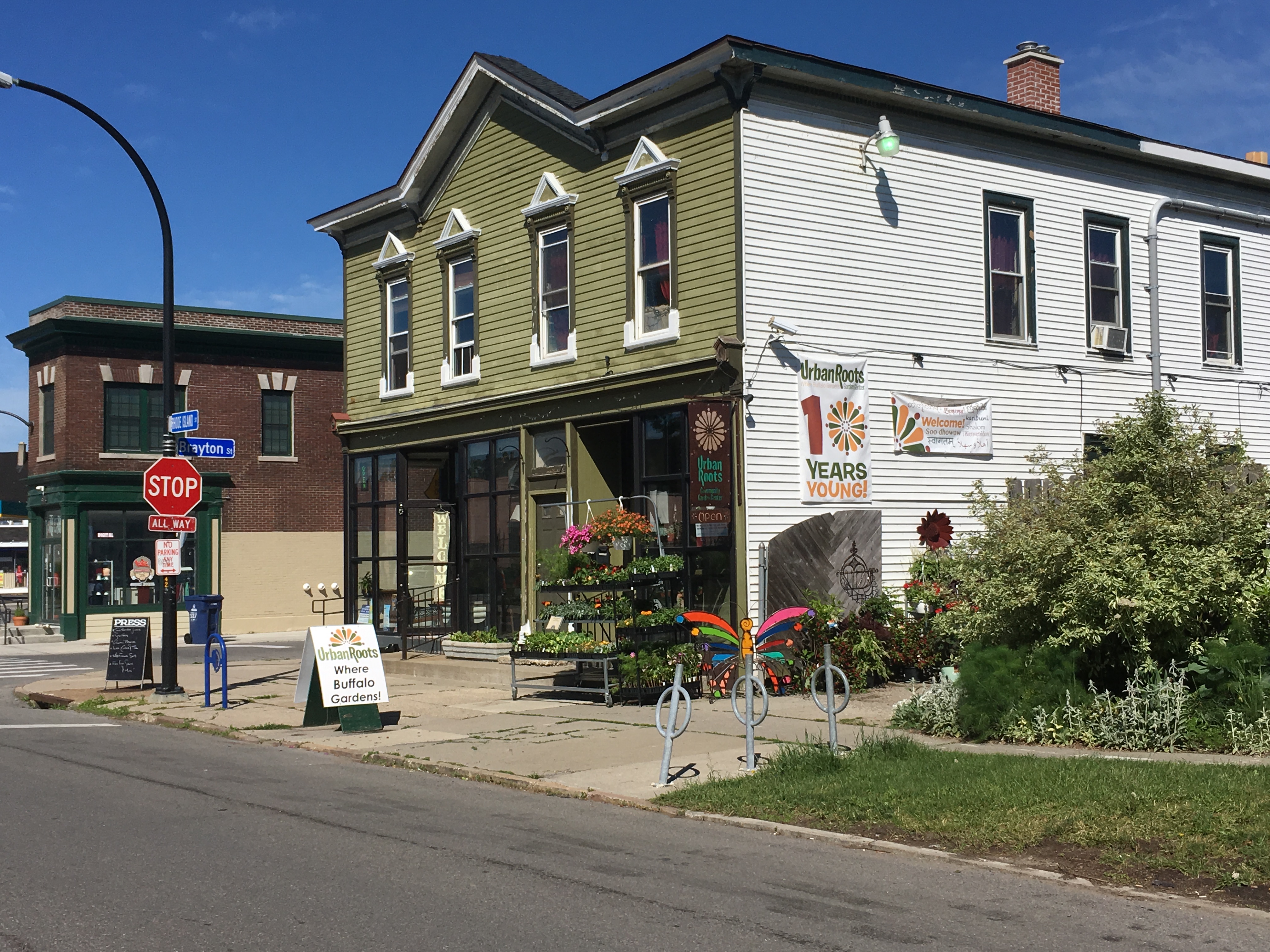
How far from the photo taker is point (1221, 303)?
22.5m

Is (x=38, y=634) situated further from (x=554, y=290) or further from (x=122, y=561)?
(x=554, y=290)

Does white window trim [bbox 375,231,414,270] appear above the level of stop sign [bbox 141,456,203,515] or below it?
above

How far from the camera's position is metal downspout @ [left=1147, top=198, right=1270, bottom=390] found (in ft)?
67.8

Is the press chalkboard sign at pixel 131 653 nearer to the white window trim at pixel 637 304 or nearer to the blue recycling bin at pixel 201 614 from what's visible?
the blue recycling bin at pixel 201 614

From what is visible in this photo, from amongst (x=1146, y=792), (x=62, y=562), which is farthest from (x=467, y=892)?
(x=62, y=562)

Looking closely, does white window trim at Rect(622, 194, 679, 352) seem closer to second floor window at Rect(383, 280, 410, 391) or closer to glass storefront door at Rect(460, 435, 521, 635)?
glass storefront door at Rect(460, 435, 521, 635)

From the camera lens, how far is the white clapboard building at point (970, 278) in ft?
57.6

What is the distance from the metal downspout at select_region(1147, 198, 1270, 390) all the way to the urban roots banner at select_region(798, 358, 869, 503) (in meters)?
5.16

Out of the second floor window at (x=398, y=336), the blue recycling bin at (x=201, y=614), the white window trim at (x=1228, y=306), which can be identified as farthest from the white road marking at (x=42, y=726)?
the white window trim at (x=1228, y=306)

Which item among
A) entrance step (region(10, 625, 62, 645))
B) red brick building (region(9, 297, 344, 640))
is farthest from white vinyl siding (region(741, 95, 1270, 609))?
entrance step (region(10, 625, 62, 645))

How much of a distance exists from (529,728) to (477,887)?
23.0 feet

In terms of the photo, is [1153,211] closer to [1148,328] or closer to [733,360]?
[1148,328]

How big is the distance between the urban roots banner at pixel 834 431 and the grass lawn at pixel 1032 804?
7.16 metres

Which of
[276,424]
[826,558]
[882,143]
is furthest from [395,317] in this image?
[276,424]
